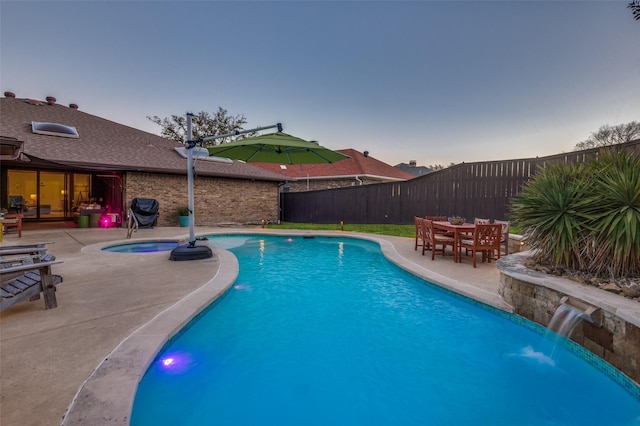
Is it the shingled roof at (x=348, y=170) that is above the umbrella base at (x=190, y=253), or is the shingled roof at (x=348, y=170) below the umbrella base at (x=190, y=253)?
above

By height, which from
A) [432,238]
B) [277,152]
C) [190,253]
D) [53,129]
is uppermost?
[53,129]

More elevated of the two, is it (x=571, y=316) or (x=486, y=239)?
(x=486, y=239)

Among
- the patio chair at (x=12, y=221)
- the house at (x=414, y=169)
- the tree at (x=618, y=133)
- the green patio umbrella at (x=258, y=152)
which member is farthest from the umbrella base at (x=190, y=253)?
the house at (x=414, y=169)

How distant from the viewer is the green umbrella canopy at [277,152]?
686cm

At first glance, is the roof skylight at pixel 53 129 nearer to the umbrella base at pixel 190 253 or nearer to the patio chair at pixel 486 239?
the umbrella base at pixel 190 253

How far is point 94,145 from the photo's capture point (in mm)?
13664

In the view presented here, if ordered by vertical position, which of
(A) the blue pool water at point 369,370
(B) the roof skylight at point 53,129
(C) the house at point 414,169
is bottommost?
(A) the blue pool water at point 369,370

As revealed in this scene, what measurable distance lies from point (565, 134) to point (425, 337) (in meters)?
15.4

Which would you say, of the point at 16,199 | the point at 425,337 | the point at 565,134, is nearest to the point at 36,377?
the point at 425,337

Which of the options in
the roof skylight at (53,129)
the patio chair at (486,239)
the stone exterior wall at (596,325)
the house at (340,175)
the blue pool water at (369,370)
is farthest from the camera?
the house at (340,175)

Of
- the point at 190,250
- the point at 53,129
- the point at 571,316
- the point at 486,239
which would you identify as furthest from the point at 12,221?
the point at 571,316

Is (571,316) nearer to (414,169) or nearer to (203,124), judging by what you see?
(203,124)

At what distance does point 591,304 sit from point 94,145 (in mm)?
17475

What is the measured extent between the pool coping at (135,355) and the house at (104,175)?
34.9 feet
